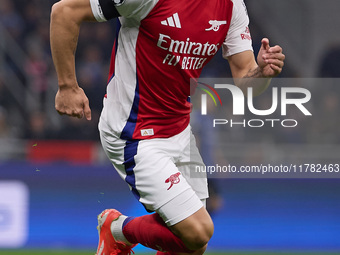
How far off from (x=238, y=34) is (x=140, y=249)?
307cm

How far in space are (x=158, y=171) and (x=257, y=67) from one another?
2.81ft

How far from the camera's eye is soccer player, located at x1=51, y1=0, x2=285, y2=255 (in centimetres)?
369

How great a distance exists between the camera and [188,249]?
12.8 feet

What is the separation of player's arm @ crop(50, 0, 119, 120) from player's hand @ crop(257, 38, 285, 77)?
32.0 inches

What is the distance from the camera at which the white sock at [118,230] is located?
431 centimetres

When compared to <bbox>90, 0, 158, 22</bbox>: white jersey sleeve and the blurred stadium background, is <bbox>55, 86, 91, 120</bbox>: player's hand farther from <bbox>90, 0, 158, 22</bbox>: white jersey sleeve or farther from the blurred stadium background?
the blurred stadium background

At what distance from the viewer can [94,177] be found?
714cm

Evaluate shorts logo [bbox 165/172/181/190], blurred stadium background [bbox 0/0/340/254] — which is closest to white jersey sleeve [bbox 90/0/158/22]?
shorts logo [bbox 165/172/181/190]

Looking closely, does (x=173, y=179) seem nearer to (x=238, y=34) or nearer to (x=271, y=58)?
(x=271, y=58)

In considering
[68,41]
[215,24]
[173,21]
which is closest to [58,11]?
[68,41]

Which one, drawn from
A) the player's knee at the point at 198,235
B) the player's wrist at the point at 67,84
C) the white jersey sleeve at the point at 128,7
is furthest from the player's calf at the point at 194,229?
the white jersey sleeve at the point at 128,7

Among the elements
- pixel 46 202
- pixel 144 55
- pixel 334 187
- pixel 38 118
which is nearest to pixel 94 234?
pixel 46 202

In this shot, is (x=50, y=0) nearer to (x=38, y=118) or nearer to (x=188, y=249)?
(x=38, y=118)

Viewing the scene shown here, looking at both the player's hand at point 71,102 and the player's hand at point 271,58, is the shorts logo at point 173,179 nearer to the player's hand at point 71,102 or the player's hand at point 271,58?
the player's hand at point 71,102
